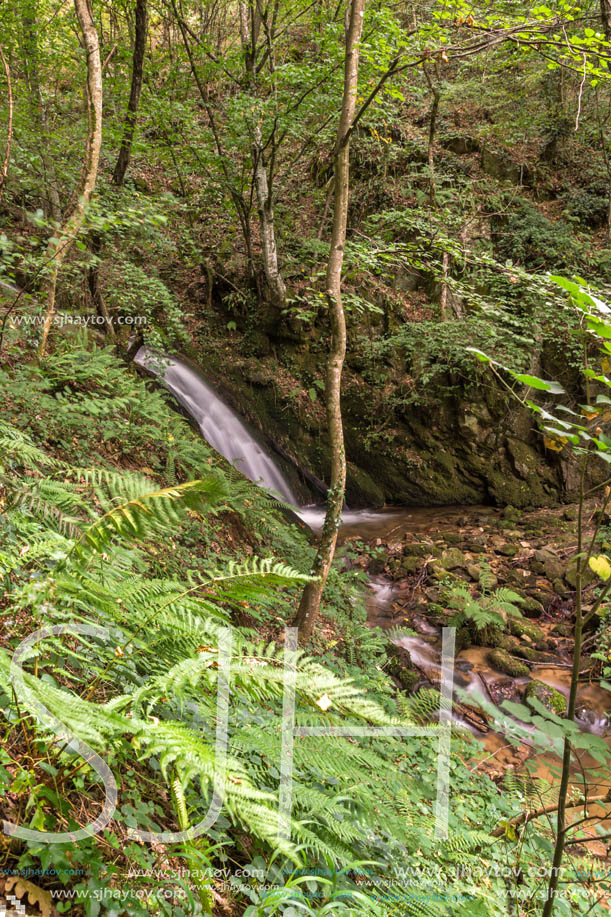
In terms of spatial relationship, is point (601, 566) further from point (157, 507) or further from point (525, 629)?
point (525, 629)

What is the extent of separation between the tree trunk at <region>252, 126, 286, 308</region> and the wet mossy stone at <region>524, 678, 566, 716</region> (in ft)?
27.8

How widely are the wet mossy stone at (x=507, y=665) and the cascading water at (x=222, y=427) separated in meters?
4.78

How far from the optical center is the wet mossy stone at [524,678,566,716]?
5252 mm

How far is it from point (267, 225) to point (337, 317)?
21.4 feet

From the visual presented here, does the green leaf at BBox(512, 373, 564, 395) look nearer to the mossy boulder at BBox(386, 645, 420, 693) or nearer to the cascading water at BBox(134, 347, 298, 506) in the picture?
the mossy boulder at BBox(386, 645, 420, 693)

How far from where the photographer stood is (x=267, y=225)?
31.9ft

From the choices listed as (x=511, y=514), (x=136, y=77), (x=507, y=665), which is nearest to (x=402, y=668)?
(x=507, y=665)

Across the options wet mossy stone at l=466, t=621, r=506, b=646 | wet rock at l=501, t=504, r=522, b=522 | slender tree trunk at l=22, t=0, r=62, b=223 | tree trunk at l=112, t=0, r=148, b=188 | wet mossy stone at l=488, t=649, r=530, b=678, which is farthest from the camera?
wet rock at l=501, t=504, r=522, b=522

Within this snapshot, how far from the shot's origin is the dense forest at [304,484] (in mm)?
1517

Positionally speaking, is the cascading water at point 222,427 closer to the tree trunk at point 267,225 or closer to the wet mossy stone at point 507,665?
the tree trunk at point 267,225

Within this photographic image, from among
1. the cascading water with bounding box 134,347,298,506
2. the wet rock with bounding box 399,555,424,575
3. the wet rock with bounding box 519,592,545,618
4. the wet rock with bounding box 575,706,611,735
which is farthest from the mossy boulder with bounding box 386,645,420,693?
the cascading water with bounding box 134,347,298,506

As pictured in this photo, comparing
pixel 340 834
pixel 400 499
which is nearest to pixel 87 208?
pixel 340 834

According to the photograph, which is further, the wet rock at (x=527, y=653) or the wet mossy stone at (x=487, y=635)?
the wet mossy stone at (x=487, y=635)

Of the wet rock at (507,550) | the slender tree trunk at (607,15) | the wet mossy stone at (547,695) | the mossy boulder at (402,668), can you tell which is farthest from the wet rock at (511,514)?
the slender tree trunk at (607,15)
